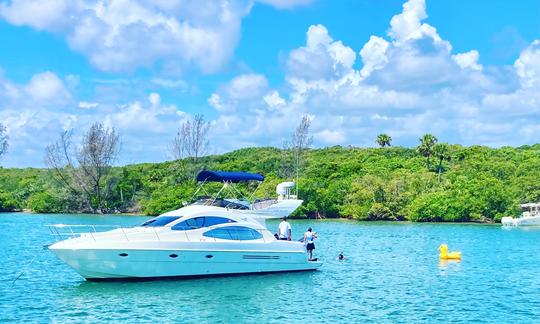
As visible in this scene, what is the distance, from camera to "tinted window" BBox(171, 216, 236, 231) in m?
27.9

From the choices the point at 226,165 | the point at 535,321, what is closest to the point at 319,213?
the point at 226,165

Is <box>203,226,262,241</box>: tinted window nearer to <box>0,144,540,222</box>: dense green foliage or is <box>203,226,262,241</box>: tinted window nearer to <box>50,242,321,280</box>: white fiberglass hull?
<box>50,242,321,280</box>: white fiberglass hull

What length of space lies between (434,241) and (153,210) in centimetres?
5145

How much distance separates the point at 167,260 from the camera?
2708 cm

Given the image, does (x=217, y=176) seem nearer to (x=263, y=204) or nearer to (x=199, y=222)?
(x=263, y=204)

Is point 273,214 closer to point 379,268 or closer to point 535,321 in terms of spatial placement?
point 379,268

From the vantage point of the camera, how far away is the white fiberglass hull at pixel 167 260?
1028 inches

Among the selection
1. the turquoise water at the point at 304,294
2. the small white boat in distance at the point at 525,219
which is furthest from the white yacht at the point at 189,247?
the small white boat in distance at the point at 525,219

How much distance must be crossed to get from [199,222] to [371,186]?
Result: 6246 centimetres

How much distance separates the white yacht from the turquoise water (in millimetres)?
565

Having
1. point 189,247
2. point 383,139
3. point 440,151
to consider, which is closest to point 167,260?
point 189,247

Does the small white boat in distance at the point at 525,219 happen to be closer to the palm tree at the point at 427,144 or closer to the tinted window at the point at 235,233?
the palm tree at the point at 427,144

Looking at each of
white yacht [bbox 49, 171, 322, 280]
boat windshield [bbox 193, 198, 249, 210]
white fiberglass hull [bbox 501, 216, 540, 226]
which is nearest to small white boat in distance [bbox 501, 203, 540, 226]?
white fiberglass hull [bbox 501, 216, 540, 226]

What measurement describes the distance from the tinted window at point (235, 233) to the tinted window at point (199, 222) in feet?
1.21
